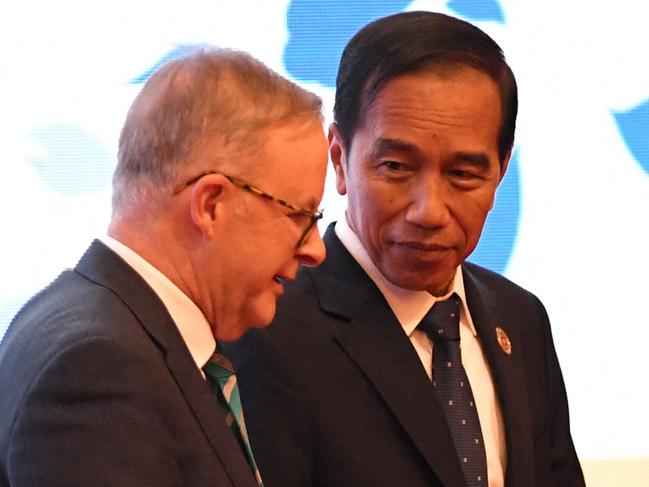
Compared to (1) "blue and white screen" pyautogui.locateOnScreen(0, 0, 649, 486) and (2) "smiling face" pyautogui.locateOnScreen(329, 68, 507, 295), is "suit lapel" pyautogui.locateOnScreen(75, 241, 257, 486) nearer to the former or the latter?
(2) "smiling face" pyautogui.locateOnScreen(329, 68, 507, 295)

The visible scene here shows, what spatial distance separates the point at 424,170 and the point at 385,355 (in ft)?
1.00

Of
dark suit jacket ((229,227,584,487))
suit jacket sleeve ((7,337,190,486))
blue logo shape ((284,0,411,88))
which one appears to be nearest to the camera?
suit jacket sleeve ((7,337,190,486))

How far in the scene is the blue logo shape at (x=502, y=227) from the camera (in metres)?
3.00

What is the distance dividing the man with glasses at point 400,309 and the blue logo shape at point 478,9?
0.85 metres

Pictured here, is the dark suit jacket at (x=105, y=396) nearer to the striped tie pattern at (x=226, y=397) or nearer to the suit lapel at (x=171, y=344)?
the suit lapel at (x=171, y=344)

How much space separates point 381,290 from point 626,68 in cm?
119

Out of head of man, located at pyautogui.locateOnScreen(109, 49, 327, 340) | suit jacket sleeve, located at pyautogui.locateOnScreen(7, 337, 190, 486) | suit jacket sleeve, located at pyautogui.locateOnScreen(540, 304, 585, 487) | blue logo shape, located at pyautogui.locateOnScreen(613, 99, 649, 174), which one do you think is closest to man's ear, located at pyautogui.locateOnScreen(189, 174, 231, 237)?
head of man, located at pyautogui.locateOnScreen(109, 49, 327, 340)

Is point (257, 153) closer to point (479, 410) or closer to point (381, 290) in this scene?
point (381, 290)

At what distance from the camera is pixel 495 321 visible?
2.32 meters

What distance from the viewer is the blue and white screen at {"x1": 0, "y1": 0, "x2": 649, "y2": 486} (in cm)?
286

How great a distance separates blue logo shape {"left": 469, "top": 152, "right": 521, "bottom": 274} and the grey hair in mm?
1404

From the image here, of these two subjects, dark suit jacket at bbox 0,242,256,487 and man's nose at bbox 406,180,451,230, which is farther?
man's nose at bbox 406,180,451,230

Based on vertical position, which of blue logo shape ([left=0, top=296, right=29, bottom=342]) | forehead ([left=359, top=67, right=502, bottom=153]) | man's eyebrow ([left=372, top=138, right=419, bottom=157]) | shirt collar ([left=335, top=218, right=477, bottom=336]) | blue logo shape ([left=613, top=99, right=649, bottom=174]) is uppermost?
blue logo shape ([left=613, top=99, right=649, bottom=174])

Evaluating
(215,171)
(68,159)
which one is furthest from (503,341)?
(68,159)
